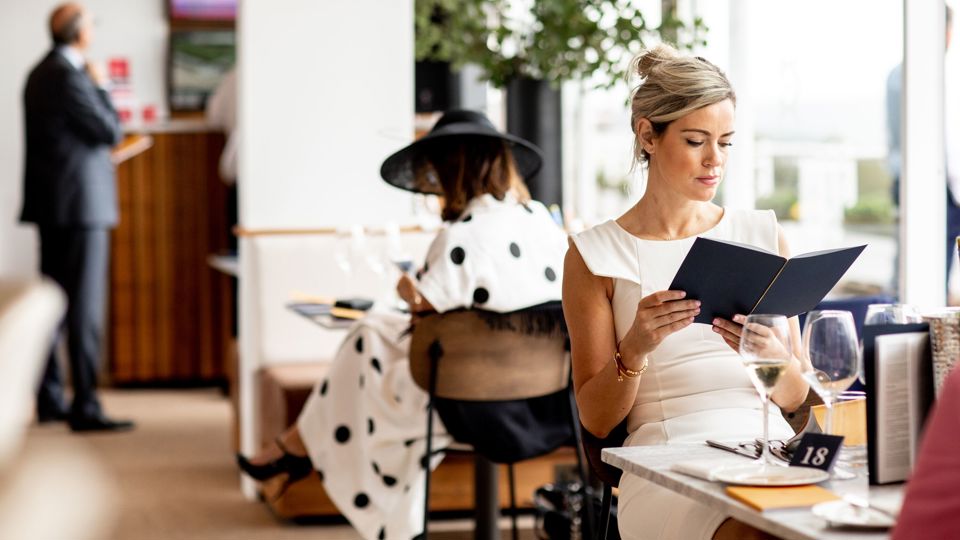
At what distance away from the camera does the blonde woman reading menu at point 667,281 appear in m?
2.52

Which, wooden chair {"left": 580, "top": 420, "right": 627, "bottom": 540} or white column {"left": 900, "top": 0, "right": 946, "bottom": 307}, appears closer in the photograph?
wooden chair {"left": 580, "top": 420, "right": 627, "bottom": 540}

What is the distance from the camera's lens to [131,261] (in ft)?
26.5

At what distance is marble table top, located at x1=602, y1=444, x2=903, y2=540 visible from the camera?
165 centimetres

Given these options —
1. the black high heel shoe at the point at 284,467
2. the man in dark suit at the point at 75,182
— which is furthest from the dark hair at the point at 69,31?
the black high heel shoe at the point at 284,467

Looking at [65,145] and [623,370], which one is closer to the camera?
[623,370]

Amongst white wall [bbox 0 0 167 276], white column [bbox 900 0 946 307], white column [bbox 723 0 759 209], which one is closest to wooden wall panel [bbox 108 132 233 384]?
white wall [bbox 0 0 167 276]

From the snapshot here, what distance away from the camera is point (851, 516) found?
5.47 feet

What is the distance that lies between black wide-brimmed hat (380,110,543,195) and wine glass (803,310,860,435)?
195 centimetres

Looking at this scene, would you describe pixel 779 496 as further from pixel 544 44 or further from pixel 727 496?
pixel 544 44

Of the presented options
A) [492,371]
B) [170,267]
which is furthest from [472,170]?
[170,267]

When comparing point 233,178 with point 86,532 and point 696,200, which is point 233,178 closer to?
point 696,200

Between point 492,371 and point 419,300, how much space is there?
28 cm

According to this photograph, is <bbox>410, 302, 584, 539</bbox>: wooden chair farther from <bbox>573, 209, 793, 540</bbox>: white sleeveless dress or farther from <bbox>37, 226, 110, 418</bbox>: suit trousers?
<bbox>37, 226, 110, 418</bbox>: suit trousers

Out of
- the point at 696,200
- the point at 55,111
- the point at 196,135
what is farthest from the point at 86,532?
the point at 196,135
